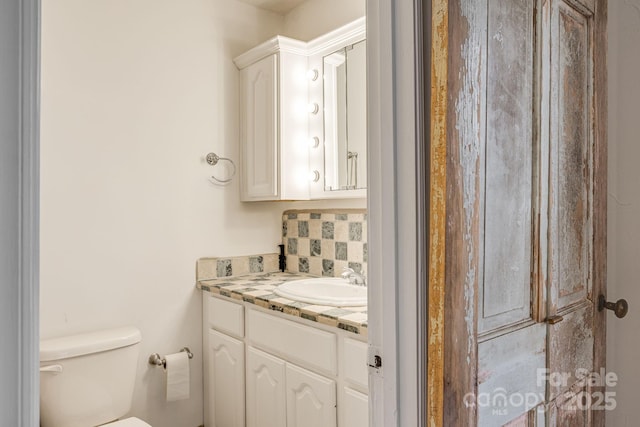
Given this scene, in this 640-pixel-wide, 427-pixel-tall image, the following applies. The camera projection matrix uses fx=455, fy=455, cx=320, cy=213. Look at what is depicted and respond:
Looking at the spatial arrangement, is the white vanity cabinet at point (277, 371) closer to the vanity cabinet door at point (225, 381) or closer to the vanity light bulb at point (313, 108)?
the vanity cabinet door at point (225, 381)

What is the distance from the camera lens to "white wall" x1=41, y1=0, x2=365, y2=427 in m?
2.03

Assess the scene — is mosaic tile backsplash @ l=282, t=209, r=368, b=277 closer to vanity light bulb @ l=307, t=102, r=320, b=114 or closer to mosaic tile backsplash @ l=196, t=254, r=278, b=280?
mosaic tile backsplash @ l=196, t=254, r=278, b=280

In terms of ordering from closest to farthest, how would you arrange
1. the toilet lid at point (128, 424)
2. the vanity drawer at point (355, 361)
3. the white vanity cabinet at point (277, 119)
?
the vanity drawer at point (355, 361) → the toilet lid at point (128, 424) → the white vanity cabinet at point (277, 119)

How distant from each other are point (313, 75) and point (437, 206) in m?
1.71

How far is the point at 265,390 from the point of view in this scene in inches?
79.4

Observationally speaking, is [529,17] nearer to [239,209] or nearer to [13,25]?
[13,25]

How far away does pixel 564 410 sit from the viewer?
3.85 ft

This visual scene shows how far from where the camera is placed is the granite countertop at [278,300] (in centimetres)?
161

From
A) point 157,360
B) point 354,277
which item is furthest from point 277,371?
point 157,360

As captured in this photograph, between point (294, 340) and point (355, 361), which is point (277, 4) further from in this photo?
point (355, 361)

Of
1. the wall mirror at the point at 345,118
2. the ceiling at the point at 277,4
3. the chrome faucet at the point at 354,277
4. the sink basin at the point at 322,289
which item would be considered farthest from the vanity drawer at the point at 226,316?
the ceiling at the point at 277,4

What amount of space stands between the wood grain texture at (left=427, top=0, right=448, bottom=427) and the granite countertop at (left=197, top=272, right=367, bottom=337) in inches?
26.2

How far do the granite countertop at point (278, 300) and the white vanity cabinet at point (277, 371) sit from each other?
1.8 inches
